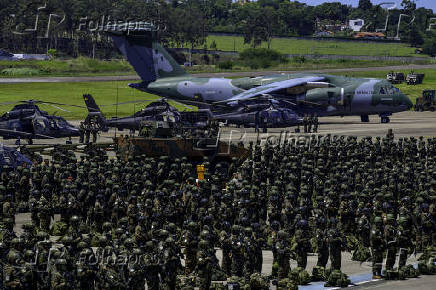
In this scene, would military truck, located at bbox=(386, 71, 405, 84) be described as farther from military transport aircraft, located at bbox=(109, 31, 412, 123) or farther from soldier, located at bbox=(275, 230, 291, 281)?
soldier, located at bbox=(275, 230, 291, 281)

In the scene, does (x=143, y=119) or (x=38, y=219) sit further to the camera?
(x=143, y=119)

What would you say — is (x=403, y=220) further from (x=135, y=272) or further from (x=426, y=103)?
(x=426, y=103)

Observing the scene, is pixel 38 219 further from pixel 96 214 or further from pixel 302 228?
pixel 302 228

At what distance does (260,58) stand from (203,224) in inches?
3246

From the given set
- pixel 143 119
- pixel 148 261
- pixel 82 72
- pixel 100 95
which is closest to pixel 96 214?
pixel 148 261

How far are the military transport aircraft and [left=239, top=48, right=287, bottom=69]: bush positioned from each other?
45.2 metres

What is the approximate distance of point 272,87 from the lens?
51656 mm

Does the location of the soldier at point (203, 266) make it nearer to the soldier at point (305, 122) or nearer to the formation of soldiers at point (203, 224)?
the formation of soldiers at point (203, 224)

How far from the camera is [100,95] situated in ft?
229

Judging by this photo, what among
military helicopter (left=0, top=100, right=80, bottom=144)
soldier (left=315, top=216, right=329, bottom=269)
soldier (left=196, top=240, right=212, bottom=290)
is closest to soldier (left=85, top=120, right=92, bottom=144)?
military helicopter (left=0, top=100, right=80, bottom=144)

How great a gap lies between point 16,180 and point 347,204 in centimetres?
1153

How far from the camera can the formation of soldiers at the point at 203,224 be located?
606 inches

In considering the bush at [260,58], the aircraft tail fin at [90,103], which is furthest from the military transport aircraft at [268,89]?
the bush at [260,58]

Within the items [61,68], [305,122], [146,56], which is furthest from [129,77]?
[305,122]
